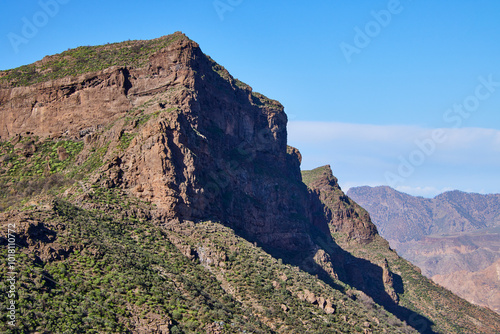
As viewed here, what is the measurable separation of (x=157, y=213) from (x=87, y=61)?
39.5 m

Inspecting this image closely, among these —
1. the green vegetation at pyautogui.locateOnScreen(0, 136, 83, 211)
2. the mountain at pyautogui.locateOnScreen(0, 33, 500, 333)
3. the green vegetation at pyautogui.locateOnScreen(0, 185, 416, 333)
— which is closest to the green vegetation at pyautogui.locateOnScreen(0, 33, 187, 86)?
the mountain at pyautogui.locateOnScreen(0, 33, 500, 333)

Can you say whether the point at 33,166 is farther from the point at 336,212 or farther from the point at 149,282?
the point at 336,212

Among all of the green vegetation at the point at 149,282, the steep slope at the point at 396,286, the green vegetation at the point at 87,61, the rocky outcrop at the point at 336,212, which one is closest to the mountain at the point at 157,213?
the green vegetation at the point at 149,282

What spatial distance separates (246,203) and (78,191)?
38.7 metres

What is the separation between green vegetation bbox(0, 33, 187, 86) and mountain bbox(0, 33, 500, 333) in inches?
15.2

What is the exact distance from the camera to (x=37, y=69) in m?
101

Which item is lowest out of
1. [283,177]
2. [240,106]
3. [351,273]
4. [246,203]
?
[351,273]

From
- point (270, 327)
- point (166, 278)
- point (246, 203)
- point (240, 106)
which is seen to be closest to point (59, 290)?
point (166, 278)

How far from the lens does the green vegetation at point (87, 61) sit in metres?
95.0

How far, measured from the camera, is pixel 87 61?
323 ft

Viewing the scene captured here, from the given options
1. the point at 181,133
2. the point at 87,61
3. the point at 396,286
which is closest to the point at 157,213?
the point at 181,133

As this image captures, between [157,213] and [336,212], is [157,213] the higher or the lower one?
the lower one

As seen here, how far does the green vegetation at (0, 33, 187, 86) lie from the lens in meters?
95.0

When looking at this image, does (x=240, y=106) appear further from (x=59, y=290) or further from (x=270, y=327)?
(x=59, y=290)
